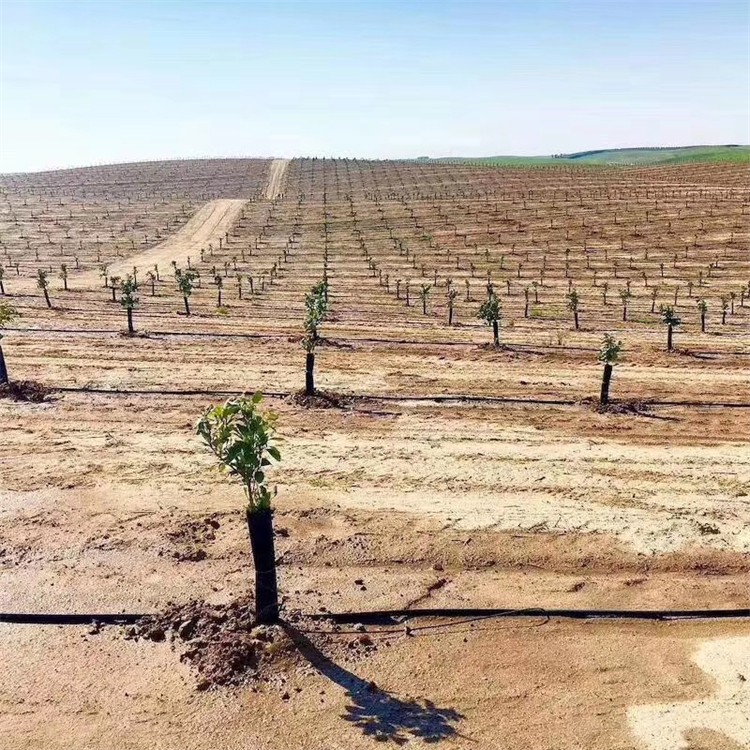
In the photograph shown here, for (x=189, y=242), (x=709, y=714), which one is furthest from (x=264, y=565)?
(x=189, y=242)

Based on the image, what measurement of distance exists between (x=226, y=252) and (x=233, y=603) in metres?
50.0

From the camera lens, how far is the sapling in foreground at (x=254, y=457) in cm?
954

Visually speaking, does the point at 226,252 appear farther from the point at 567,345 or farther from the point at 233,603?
the point at 233,603

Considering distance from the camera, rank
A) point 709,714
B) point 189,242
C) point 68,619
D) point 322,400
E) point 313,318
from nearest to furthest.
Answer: point 709,714 → point 68,619 → point 322,400 → point 313,318 → point 189,242

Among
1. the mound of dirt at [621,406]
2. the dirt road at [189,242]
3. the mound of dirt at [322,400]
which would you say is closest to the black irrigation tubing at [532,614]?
the mound of dirt at [621,406]

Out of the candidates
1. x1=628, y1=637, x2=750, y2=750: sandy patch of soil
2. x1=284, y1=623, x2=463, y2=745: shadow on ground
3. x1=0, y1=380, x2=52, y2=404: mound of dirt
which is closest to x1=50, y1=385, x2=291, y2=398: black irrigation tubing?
x1=0, y1=380, x2=52, y2=404: mound of dirt

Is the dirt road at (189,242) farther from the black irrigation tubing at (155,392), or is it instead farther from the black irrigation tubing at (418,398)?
the black irrigation tubing at (418,398)

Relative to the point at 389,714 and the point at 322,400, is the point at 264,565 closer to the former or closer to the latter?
the point at 389,714

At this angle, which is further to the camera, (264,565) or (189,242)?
(189,242)

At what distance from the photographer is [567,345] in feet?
87.0

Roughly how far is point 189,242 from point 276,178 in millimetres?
48787

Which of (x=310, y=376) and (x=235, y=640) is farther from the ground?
(x=310, y=376)

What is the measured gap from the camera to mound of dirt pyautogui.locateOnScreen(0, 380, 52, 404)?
19000 mm

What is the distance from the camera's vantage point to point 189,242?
210ft
